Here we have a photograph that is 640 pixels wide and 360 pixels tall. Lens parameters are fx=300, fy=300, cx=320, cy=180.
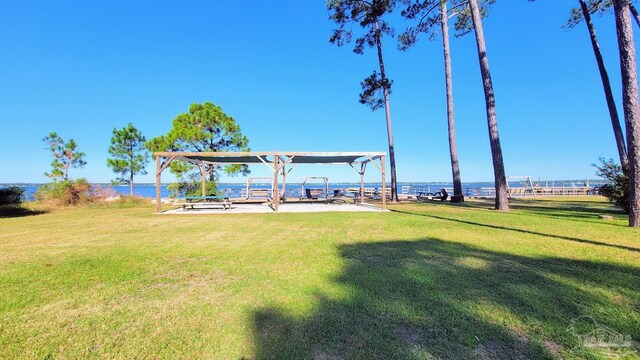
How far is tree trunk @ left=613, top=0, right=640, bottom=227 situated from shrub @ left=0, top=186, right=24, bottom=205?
2100cm

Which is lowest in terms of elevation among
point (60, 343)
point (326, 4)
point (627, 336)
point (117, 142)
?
point (627, 336)

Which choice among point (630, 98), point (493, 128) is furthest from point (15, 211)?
point (630, 98)

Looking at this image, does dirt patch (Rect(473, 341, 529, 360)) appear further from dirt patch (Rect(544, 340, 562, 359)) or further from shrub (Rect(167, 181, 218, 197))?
shrub (Rect(167, 181, 218, 197))

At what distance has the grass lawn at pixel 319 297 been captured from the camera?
7.14ft

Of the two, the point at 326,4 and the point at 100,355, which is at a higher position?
the point at 326,4

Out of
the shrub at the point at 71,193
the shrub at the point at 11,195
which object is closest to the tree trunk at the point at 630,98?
the shrub at the point at 71,193

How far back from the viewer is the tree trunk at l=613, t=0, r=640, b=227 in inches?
258

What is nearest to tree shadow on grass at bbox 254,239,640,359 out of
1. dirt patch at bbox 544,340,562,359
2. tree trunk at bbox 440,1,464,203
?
dirt patch at bbox 544,340,562,359

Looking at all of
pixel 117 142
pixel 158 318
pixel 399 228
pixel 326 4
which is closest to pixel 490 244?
pixel 399 228

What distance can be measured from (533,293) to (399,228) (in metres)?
4.26

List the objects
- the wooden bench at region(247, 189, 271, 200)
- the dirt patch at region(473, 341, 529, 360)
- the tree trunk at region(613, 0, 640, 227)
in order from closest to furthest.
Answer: the dirt patch at region(473, 341, 529, 360) → the tree trunk at region(613, 0, 640, 227) → the wooden bench at region(247, 189, 271, 200)

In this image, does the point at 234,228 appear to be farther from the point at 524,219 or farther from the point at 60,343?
the point at 524,219

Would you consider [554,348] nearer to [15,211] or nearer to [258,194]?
[15,211]

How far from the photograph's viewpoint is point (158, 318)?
2629mm
